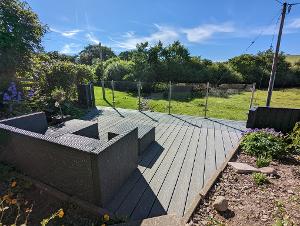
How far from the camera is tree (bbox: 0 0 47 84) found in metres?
5.04

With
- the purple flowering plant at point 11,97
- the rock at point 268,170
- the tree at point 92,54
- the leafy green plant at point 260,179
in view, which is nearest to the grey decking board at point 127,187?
the leafy green plant at point 260,179

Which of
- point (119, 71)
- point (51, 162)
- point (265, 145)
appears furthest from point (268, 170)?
point (119, 71)

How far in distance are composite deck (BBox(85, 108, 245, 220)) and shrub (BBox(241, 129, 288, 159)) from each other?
407mm

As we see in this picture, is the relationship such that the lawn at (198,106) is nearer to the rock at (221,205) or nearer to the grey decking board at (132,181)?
the grey decking board at (132,181)

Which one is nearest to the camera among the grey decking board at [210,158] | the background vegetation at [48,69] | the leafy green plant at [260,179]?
the leafy green plant at [260,179]

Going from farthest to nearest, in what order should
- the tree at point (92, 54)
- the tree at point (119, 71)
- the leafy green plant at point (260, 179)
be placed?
the tree at point (92, 54) < the tree at point (119, 71) < the leafy green plant at point (260, 179)

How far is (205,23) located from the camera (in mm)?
10219

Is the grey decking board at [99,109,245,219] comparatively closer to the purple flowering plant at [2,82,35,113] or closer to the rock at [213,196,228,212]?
the rock at [213,196,228,212]

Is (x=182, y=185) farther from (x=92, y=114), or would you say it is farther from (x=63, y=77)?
(x=63, y=77)

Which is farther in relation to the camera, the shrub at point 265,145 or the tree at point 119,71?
the tree at point 119,71

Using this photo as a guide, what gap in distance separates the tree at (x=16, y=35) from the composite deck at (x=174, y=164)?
9.37 ft

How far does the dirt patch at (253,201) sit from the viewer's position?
2.19 m

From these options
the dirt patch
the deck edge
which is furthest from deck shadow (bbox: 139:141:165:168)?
the dirt patch

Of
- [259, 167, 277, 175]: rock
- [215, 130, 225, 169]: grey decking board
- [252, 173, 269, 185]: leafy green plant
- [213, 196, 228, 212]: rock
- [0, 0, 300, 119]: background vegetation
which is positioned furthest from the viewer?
[0, 0, 300, 119]: background vegetation
